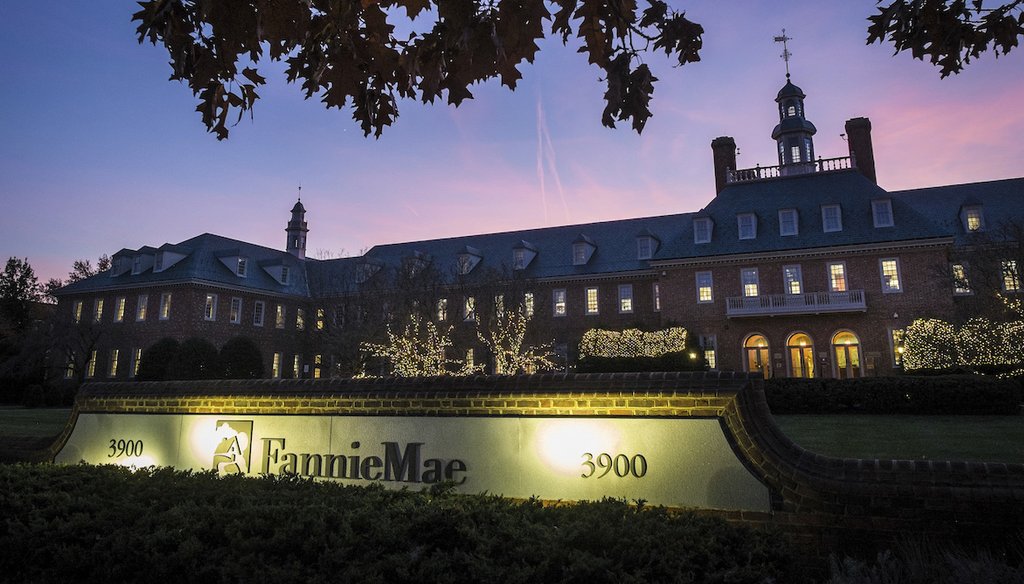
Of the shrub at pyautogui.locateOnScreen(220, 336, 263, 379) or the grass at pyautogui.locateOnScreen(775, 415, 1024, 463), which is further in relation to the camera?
the shrub at pyautogui.locateOnScreen(220, 336, 263, 379)

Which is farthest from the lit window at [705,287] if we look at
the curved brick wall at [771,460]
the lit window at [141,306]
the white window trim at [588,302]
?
the lit window at [141,306]

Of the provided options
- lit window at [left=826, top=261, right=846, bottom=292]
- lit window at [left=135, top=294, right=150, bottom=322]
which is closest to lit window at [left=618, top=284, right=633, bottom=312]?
lit window at [left=826, top=261, right=846, bottom=292]

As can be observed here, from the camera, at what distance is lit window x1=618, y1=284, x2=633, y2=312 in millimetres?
38281

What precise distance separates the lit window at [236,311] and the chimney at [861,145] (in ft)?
132

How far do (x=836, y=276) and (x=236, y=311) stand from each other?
1444 inches

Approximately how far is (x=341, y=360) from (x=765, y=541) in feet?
96.8

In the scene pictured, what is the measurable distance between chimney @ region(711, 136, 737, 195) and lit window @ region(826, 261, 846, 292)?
389 inches

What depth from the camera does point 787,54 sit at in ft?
135

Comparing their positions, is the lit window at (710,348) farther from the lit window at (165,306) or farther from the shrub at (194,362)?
the lit window at (165,306)

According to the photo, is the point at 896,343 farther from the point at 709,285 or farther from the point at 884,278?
the point at 709,285

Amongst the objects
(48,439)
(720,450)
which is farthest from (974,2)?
(48,439)

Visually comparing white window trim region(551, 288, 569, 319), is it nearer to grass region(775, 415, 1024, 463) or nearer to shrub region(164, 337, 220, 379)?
shrub region(164, 337, 220, 379)

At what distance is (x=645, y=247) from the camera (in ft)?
128

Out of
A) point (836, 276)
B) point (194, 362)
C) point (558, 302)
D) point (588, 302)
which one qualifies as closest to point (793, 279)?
point (836, 276)
